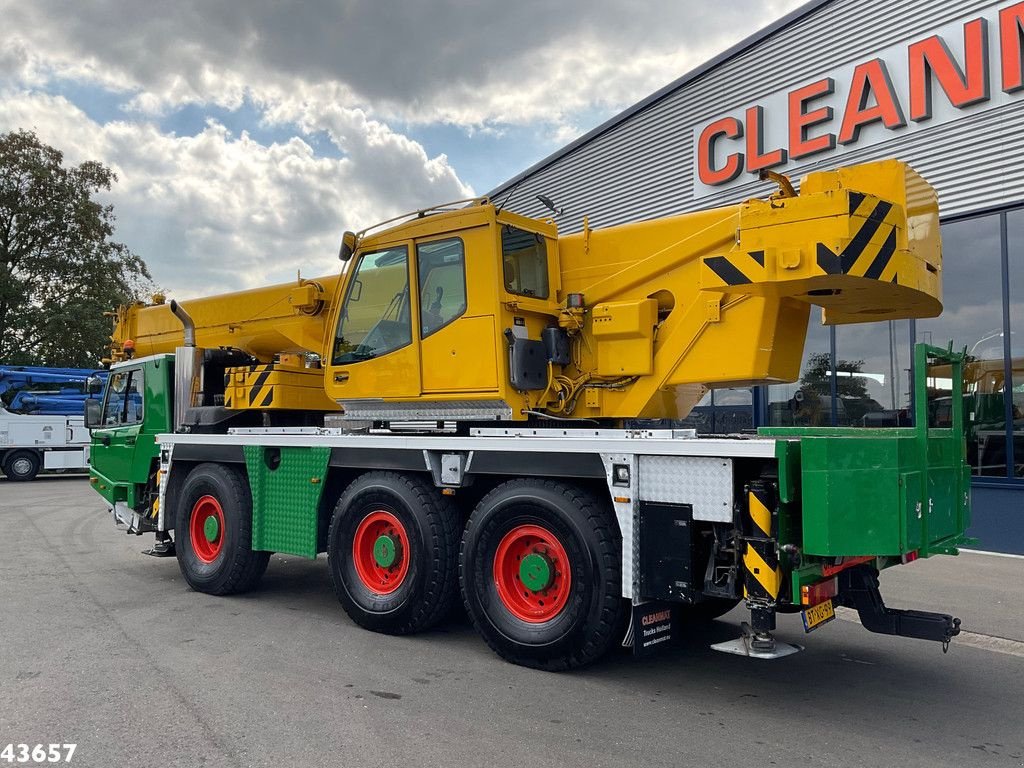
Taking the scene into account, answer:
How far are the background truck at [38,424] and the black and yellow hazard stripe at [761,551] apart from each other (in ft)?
69.2

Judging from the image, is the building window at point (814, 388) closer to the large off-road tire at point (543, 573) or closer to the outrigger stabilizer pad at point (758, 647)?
the large off-road tire at point (543, 573)

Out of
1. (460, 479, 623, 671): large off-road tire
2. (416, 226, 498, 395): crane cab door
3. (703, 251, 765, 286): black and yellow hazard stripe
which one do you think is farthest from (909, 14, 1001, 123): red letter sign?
(460, 479, 623, 671): large off-road tire

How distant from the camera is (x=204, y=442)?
26.8 feet

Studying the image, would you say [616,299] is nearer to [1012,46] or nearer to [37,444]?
[1012,46]

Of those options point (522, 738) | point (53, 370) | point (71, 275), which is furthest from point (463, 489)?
point (71, 275)

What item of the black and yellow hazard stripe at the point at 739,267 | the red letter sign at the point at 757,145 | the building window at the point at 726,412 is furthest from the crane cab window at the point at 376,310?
the red letter sign at the point at 757,145

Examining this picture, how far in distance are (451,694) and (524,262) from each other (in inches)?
127

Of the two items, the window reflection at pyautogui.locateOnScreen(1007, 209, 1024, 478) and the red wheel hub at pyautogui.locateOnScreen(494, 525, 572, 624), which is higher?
the window reflection at pyautogui.locateOnScreen(1007, 209, 1024, 478)

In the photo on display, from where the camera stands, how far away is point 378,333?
7.02 metres

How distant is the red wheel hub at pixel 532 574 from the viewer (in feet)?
18.1

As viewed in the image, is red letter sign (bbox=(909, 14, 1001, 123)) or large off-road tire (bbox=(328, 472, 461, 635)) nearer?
large off-road tire (bbox=(328, 472, 461, 635))

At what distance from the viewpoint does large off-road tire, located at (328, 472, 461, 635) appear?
20.4ft

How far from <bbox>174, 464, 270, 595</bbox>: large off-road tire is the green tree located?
24.3 metres

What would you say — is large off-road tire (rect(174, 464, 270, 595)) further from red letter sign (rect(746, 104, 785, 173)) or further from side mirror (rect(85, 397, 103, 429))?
red letter sign (rect(746, 104, 785, 173))
